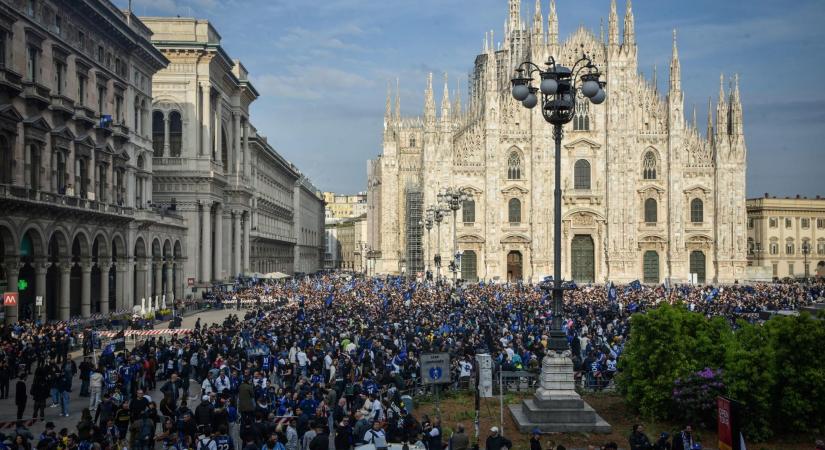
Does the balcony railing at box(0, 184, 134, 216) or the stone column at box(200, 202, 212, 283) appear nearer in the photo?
the balcony railing at box(0, 184, 134, 216)

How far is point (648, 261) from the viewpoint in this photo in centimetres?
6962

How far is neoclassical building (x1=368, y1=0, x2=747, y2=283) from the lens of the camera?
67938 mm

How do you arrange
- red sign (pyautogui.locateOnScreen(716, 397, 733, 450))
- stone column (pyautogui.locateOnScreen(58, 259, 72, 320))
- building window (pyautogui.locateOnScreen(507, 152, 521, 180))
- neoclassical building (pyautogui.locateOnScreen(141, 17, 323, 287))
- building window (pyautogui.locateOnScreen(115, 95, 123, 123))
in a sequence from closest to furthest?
red sign (pyautogui.locateOnScreen(716, 397, 733, 450)), stone column (pyautogui.locateOnScreen(58, 259, 72, 320)), building window (pyautogui.locateOnScreen(115, 95, 123, 123)), neoclassical building (pyautogui.locateOnScreen(141, 17, 323, 287)), building window (pyautogui.locateOnScreen(507, 152, 521, 180))

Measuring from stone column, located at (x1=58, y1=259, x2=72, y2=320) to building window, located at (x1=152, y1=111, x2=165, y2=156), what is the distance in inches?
910

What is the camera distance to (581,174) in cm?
6988

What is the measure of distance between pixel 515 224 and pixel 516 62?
75.1 ft

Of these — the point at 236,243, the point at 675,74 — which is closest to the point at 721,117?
the point at 675,74

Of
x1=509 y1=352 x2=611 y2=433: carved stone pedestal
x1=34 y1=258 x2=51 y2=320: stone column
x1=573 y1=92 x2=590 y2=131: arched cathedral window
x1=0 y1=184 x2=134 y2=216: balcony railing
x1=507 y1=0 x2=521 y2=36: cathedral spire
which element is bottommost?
x1=509 y1=352 x2=611 y2=433: carved stone pedestal

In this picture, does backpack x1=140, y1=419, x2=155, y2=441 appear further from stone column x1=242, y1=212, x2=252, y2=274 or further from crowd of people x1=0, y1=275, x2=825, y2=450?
stone column x1=242, y1=212, x2=252, y2=274

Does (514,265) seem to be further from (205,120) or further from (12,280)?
(12,280)

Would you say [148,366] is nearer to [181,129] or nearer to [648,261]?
[181,129]

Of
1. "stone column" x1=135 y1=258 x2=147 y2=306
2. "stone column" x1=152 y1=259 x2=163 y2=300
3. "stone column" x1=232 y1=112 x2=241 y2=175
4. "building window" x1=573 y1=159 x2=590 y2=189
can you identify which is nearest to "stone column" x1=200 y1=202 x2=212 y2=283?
"stone column" x1=152 y1=259 x2=163 y2=300

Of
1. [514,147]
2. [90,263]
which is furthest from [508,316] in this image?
[514,147]

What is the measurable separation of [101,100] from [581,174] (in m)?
42.8
